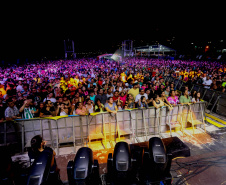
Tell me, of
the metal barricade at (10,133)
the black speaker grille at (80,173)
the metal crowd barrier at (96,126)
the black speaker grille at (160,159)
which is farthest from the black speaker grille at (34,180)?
the metal barricade at (10,133)

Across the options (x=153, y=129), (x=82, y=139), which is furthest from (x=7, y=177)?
(x=153, y=129)

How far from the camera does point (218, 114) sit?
8344 mm

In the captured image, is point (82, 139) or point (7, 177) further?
point (82, 139)

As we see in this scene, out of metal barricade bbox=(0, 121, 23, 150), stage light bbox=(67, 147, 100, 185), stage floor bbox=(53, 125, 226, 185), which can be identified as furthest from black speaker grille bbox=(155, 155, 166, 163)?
metal barricade bbox=(0, 121, 23, 150)

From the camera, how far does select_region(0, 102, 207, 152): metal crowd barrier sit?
501cm

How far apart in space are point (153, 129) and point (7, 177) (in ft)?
17.0

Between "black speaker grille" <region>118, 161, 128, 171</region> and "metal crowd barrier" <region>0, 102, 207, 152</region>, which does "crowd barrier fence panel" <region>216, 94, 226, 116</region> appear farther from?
"black speaker grille" <region>118, 161, 128, 171</region>

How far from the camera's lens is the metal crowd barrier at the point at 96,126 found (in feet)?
16.4

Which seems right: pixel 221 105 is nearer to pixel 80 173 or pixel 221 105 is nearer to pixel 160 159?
pixel 160 159

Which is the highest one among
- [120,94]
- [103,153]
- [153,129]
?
[120,94]

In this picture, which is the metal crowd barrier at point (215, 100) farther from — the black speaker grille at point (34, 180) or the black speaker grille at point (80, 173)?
the black speaker grille at point (34, 180)

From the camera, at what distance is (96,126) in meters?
5.58

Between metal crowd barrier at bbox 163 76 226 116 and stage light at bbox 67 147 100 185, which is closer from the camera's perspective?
stage light at bbox 67 147 100 185

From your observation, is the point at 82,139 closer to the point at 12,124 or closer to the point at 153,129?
the point at 12,124
